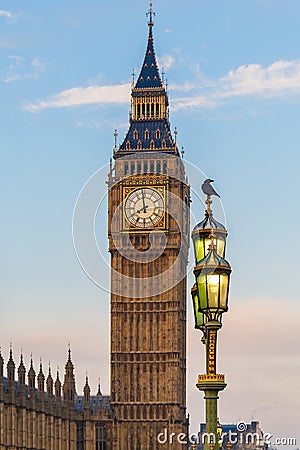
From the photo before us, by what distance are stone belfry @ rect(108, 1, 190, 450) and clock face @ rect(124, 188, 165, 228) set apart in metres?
0.08

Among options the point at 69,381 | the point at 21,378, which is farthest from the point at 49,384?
the point at 21,378

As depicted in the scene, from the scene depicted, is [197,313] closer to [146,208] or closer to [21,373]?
[21,373]

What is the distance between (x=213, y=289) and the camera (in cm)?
1708

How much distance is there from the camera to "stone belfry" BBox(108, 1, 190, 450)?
107m

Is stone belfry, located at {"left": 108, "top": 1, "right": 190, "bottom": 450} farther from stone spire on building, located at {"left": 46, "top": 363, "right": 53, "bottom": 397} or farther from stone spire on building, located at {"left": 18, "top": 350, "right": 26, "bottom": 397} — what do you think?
stone spire on building, located at {"left": 18, "top": 350, "right": 26, "bottom": 397}

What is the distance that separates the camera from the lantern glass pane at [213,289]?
1705 centimetres

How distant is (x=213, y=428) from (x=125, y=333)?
301 ft

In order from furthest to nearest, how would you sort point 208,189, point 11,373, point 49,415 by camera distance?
point 49,415
point 11,373
point 208,189

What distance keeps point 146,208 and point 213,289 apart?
92.2 metres

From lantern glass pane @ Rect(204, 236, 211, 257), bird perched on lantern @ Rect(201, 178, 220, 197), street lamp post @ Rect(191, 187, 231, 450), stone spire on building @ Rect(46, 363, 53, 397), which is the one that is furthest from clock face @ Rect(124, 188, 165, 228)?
street lamp post @ Rect(191, 187, 231, 450)

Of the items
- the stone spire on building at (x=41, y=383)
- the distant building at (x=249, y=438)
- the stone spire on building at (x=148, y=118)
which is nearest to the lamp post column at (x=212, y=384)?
the stone spire on building at (x=41, y=383)

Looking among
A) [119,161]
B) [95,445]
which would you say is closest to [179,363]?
[95,445]

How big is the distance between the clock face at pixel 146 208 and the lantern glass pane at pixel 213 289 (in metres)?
91.8

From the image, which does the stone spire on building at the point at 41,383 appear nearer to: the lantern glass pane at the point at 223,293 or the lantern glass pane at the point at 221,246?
the lantern glass pane at the point at 221,246
